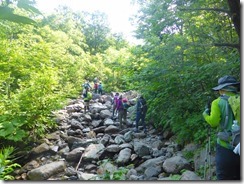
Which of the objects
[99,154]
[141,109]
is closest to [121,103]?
[141,109]

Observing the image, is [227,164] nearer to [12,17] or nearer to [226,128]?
[226,128]

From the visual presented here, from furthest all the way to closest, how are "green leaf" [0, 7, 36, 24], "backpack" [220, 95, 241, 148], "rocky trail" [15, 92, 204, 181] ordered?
"rocky trail" [15, 92, 204, 181]
"backpack" [220, 95, 241, 148]
"green leaf" [0, 7, 36, 24]

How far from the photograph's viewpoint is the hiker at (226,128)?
5.01ft

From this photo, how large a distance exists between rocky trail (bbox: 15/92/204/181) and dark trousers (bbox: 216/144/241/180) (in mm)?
272

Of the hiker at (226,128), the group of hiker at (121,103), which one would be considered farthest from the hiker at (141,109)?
the hiker at (226,128)

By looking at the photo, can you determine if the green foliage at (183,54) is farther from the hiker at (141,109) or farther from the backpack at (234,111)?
the backpack at (234,111)

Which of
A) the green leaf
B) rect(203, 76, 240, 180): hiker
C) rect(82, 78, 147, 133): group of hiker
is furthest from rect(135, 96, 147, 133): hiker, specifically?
the green leaf

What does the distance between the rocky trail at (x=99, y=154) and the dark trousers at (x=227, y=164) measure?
272mm

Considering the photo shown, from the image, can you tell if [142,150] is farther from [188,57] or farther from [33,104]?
[33,104]

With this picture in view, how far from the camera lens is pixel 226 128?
61.0 inches

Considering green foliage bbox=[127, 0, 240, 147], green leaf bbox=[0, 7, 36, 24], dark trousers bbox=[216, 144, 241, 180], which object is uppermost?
green foliage bbox=[127, 0, 240, 147]

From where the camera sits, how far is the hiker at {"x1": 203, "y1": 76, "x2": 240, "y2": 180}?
1528 millimetres

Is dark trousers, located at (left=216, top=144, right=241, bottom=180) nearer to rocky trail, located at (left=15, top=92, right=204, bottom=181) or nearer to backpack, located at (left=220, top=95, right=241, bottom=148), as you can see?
backpack, located at (left=220, top=95, right=241, bottom=148)

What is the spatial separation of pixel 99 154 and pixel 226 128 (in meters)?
1.78
